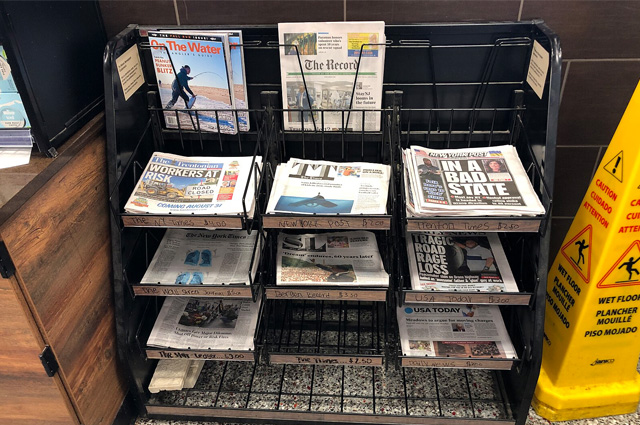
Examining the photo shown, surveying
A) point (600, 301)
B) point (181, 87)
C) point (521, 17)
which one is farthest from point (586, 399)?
point (181, 87)

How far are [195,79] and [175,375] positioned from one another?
0.98 metres

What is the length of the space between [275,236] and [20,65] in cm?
86

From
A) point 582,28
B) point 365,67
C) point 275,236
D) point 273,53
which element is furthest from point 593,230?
point 273,53

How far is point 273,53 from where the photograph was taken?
1591 millimetres

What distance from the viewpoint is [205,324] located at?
1.70 m

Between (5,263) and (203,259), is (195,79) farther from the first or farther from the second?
(5,263)

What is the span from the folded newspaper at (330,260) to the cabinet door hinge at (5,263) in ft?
2.20

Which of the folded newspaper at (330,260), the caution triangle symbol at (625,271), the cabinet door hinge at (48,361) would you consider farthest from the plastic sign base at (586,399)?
the cabinet door hinge at (48,361)

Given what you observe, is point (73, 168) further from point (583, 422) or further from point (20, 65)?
point (583, 422)

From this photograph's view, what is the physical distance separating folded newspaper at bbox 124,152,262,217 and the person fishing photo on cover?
175mm

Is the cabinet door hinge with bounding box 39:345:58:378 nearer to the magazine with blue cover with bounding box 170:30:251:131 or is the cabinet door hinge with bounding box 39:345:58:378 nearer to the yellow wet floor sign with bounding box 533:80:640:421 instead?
the magazine with blue cover with bounding box 170:30:251:131

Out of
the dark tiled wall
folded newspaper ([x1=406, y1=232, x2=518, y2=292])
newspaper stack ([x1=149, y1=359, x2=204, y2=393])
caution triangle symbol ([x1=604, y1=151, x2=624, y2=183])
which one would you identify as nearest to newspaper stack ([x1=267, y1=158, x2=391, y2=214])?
folded newspaper ([x1=406, y1=232, x2=518, y2=292])

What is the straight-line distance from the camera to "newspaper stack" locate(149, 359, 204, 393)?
1.70 meters

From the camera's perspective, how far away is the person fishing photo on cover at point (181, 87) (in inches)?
60.9
